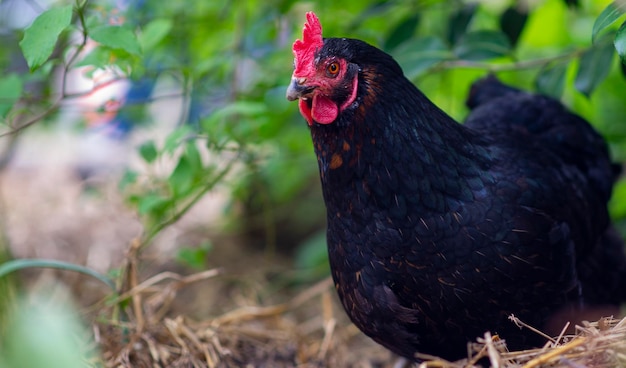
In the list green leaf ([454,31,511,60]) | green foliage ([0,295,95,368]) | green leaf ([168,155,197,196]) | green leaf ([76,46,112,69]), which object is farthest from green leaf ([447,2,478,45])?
green foliage ([0,295,95,368])

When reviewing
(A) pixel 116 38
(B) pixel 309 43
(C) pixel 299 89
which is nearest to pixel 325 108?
(C) pixel 299 89

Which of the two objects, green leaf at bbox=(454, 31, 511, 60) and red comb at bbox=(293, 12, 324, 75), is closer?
red comb at bbox=(293, 12, 324, 75)

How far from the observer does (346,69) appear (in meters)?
2.21

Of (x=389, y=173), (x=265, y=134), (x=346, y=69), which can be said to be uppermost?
(x=346, y=69)

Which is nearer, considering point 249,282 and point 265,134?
point 265,134

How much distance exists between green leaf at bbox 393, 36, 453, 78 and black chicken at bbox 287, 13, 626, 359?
2.10ft

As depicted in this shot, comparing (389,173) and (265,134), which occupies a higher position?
(389,173)

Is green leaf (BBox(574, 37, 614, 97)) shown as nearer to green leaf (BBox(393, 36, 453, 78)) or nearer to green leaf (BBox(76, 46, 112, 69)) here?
green leaf (BBox(393, 36, 453, 78))

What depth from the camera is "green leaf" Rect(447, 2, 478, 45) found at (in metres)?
3.20

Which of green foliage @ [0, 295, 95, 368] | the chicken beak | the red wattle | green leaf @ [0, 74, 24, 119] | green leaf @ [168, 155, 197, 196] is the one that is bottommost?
green leaf @ [168, 155, 197, 196]

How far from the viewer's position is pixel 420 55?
2971 millimetres

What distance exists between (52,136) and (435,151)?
5530 mm

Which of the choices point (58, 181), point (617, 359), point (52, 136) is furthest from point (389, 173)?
point (52, 136)

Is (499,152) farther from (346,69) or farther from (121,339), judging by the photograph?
(121,339)
